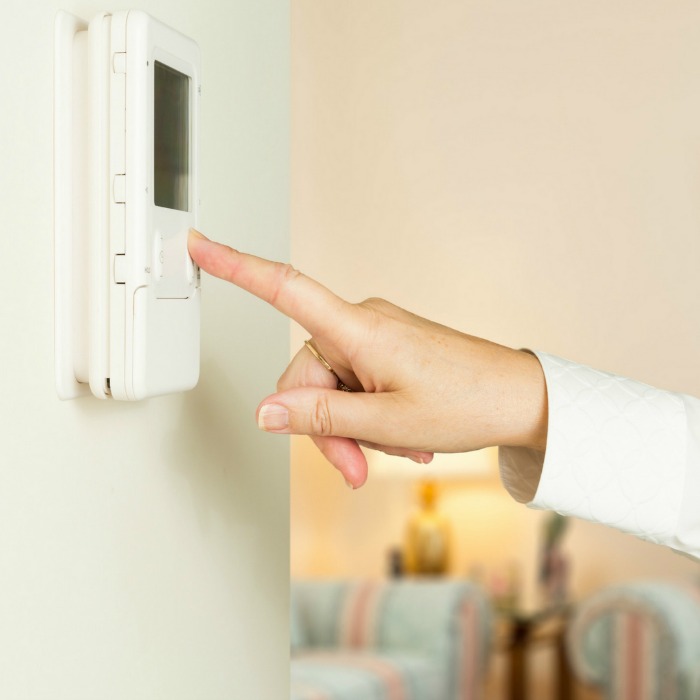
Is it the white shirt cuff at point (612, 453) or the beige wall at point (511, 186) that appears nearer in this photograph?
the white shirt cuff at point (612, 453)

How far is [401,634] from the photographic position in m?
2.88

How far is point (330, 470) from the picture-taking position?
366cm

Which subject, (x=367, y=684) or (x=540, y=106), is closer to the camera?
(x=367, y=684)

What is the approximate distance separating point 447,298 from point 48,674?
9.93 feet

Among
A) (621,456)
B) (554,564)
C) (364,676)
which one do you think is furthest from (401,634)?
(621,456)


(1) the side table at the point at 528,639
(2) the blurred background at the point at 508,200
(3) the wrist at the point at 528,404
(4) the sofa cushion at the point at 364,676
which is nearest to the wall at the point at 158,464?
(3) the wrist at the point at 528,404

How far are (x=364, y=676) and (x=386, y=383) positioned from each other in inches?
90.6

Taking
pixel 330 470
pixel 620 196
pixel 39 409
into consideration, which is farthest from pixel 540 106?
pixel 39 409

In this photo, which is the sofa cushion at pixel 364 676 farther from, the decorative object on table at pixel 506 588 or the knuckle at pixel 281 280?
the knuckle at pixel 281 280

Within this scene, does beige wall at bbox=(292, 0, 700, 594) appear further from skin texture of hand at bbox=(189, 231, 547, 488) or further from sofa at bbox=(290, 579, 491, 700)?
skin texture of hand at bbox=(189, 231, 547, 488)

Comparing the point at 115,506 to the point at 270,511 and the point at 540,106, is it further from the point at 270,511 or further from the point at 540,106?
the point at 540,106

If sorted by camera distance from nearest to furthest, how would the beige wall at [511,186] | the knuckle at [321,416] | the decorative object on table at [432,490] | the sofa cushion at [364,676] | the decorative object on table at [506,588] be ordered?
the knuckle at [321,416] → the sofa cushion at [364,676] → the beige wall at [511,186] → the decorative object on table at [506,588] → the decorative object on table at [432,490]

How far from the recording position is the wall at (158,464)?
13.2 inches

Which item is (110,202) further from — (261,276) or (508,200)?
(508,200)
